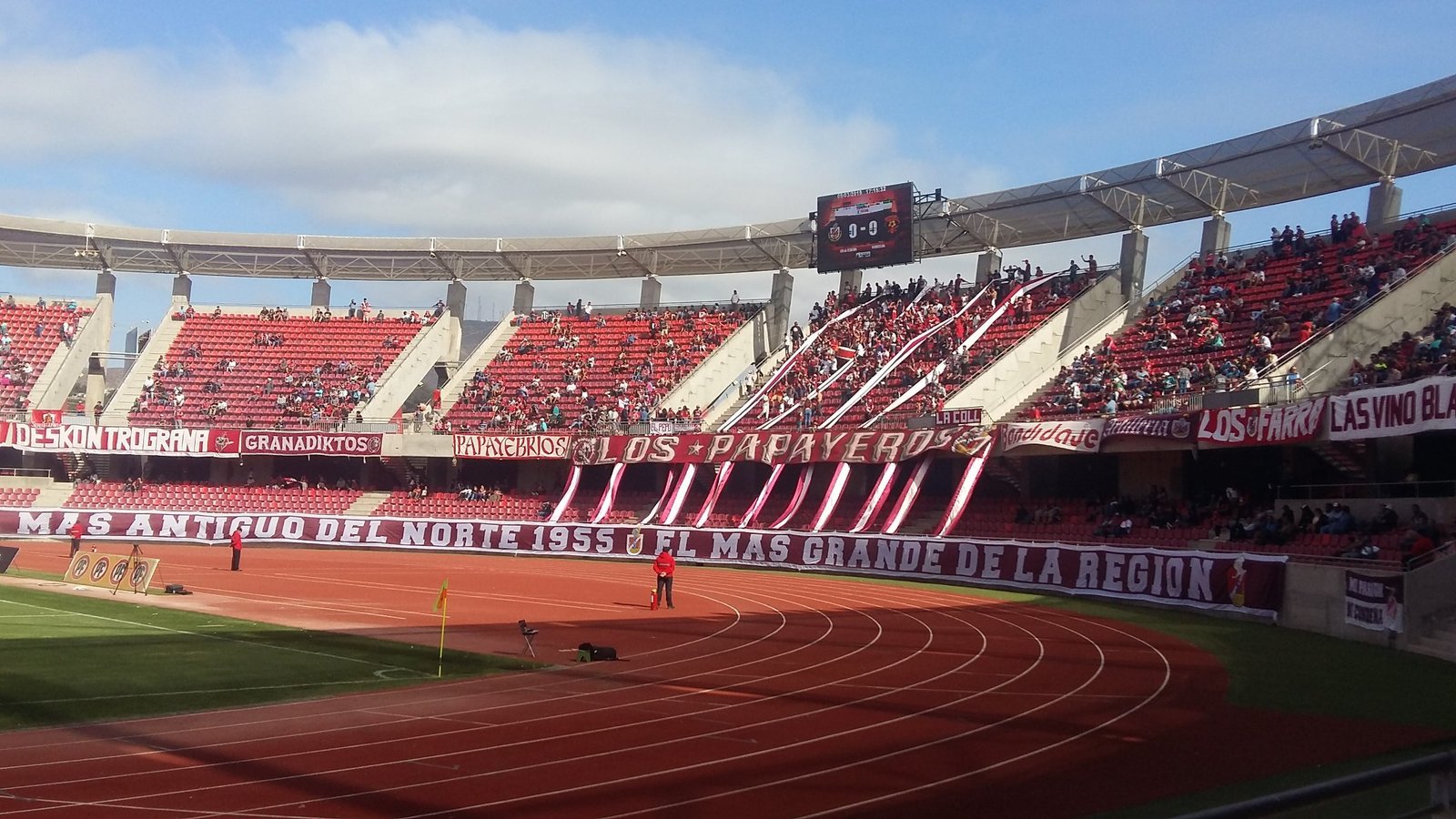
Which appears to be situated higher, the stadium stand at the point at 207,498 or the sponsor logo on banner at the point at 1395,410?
the sponsor logo on banner at the point at 1395,410

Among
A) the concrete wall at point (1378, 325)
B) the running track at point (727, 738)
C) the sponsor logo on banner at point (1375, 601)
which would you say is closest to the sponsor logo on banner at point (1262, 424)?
the concrete wall at point (1378, 325)

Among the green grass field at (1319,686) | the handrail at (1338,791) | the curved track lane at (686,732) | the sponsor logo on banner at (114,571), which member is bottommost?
the sponsor logo on banner at (114,571)

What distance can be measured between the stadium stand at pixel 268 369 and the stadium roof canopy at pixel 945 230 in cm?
282

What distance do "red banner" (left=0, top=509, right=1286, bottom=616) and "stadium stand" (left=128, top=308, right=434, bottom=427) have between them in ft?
23.4

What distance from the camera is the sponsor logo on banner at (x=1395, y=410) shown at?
24719 millimetres

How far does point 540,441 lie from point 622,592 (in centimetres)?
1914

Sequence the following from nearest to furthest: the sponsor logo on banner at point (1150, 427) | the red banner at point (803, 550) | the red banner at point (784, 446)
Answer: the red banner at point (803, 550) < the sponsor logo on banner at point (1150, 427) < the red banner at point (784, 446)

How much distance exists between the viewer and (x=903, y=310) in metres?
54.0

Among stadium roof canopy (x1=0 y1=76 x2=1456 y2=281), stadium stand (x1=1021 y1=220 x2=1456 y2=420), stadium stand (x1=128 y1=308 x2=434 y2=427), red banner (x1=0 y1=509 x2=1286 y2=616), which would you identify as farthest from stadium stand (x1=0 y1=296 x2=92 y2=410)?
stadium stand (x1=1021 y1=220 x2=1456 y2=420)

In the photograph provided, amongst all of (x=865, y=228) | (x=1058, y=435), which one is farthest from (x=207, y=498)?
(x=1058, y=435)

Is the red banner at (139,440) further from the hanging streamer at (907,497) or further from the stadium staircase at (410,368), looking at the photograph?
the hanging streamer at (907,497)

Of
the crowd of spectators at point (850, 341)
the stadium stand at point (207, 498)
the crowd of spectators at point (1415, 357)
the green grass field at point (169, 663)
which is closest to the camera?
the green grass field at point (169, 663)

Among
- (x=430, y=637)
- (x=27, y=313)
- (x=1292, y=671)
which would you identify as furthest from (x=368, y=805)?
(x=27, y=313)

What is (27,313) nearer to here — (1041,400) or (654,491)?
(654,491)
